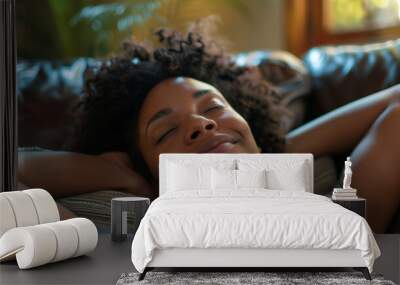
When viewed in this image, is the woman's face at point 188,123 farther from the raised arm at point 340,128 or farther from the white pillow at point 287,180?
the white pillow at point 287,180

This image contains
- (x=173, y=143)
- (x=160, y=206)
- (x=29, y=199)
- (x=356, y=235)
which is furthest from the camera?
(x=173, y=143)

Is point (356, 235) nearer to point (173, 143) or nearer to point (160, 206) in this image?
point (160, 206)

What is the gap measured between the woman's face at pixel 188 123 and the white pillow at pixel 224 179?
1.90ft

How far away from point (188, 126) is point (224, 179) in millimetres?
757

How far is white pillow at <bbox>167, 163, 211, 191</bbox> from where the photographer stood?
546 centimetres

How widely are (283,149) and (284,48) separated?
92cm

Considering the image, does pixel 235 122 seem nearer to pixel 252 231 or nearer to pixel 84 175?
pixel 84 175

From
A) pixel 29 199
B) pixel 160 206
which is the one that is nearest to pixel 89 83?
pixel 29 199

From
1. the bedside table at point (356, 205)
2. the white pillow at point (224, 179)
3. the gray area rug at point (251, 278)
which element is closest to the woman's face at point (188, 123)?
the white pillow at point (224, 179)

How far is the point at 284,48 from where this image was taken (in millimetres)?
6199

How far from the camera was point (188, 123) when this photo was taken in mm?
5945

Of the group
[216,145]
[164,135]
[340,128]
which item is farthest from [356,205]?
[164,135]

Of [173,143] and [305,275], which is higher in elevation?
[173,143]

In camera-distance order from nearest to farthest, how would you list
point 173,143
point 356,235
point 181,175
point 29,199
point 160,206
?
point 356,235 → point 160,206 → point 29,199 → point 181,175 → point 173,143
